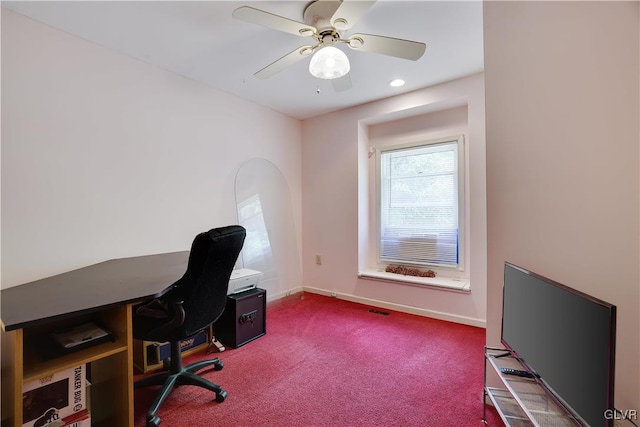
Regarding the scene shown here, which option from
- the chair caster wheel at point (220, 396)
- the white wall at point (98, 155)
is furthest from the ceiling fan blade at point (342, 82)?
the chair caster wheel at point (220, 396)

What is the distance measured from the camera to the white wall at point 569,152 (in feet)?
3.77

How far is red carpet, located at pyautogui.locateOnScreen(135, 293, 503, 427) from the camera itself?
5.24 ft

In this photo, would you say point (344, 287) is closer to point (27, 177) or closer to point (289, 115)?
point (289, 115)

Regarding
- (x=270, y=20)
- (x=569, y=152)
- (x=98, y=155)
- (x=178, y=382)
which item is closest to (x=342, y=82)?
(x=270, y=20)

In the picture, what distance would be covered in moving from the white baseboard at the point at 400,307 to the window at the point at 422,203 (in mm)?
526

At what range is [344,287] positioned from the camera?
147 inches

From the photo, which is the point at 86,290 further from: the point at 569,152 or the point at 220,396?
the point at 569,152

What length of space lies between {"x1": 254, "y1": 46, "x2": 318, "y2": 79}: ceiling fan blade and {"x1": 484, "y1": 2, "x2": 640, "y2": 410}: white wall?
3.51 ft

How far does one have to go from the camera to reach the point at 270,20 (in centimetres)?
157

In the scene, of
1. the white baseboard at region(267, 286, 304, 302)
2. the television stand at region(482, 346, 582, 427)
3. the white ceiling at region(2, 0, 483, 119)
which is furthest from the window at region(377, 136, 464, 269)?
the television stand at region(482, 346, 582, 427)

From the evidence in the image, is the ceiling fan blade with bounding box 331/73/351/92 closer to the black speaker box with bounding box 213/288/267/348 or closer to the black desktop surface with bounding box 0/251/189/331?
the black desktop surface with bounding box 0/251/189/331

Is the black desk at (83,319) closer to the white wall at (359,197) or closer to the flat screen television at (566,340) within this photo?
the flat screen television at (566,340)

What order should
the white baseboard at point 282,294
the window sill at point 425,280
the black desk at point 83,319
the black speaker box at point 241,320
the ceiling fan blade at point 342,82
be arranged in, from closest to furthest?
the black desk at point 83,319
the ceiling fan blade at point 342,82
the black speaker box at point 241,320
the window sill at point 425,280
the white baseboard at point 282,294

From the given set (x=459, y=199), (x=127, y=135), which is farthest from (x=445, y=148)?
(x=127, y=135)
